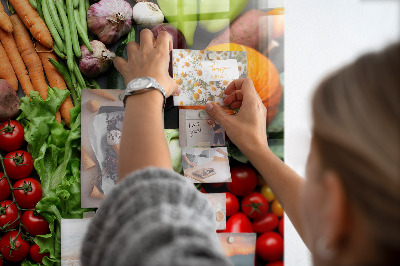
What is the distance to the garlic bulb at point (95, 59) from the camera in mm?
944

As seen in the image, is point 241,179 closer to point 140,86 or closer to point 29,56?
point 140,86

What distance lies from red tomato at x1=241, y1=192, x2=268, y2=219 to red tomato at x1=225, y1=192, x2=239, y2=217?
0.03 m

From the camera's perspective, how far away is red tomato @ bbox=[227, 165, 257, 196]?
107 cm

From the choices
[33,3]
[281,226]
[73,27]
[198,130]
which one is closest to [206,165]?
[198,130]

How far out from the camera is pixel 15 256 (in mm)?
929

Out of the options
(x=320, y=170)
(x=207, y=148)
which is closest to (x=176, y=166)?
(x=207, y=148)

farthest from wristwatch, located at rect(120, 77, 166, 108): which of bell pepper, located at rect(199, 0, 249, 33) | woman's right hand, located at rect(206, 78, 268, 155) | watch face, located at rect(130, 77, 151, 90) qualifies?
bell pepper, located at rect(199, 0, 249, 33)

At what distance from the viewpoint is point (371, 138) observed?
33 centimetres

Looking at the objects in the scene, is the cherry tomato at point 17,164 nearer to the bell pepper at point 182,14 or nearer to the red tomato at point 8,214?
the red tomato at point 8,214

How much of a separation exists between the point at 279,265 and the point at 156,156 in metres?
0.73

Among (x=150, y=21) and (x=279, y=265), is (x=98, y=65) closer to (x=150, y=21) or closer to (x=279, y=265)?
(x=150, y=21)

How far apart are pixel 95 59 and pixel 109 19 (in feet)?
0.38

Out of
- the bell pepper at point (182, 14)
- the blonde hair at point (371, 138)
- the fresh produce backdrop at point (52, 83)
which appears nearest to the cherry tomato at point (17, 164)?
the fresh produce backdrop at point (52, 83)

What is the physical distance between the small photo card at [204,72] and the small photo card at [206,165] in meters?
0.14
